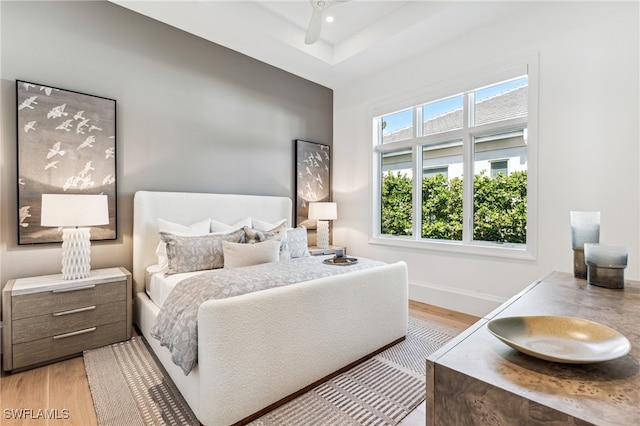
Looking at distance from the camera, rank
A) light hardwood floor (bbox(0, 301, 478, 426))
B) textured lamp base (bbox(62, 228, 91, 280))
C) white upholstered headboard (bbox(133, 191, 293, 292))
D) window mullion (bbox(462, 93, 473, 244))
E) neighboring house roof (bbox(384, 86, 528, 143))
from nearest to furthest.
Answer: light hardwood floor (bbox(0, 301, 478, 426)) → textured lamp base (bbox(62, 228, 91, 280)) → white upholstered headboard (bbox(133, 191, 293, 292)) → neighboring house roof (bbox(384, 86, 528, 143)) → window mullion (bbox(462, 93, 473, 244))

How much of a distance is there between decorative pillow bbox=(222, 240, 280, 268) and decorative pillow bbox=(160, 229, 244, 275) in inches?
5.9

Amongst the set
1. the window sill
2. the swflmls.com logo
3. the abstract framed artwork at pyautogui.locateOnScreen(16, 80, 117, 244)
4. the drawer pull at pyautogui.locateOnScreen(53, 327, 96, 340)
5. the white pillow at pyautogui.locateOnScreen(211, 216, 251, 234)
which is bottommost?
the swflmls.com logo

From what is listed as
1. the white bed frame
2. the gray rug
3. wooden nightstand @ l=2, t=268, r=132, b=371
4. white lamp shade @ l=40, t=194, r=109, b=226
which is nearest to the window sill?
the white bed frame

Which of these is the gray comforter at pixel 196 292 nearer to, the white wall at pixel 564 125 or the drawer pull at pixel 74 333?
the drawer pull at pixel 74 333

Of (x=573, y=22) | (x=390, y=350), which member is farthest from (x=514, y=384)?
(x=573, y=22)

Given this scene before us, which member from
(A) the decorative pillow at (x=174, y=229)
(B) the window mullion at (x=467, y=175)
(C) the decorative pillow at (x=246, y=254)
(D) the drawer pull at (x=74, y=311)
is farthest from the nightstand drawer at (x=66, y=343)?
(B) the window mullion at (x=467, y=175)

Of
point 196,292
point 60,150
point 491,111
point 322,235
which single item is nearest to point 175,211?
point 60,150

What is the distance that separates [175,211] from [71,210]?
36.4 inches

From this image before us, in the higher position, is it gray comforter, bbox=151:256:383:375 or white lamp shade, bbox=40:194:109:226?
white lamp shade, bbox=40:194:109:226

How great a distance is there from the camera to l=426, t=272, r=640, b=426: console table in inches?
Answer: 22.6

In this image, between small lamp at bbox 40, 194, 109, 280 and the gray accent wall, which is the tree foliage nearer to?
the gray accent wall

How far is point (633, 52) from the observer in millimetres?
2408

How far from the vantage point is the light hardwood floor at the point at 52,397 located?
1663 millimetres

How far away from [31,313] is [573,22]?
4.99 meters
